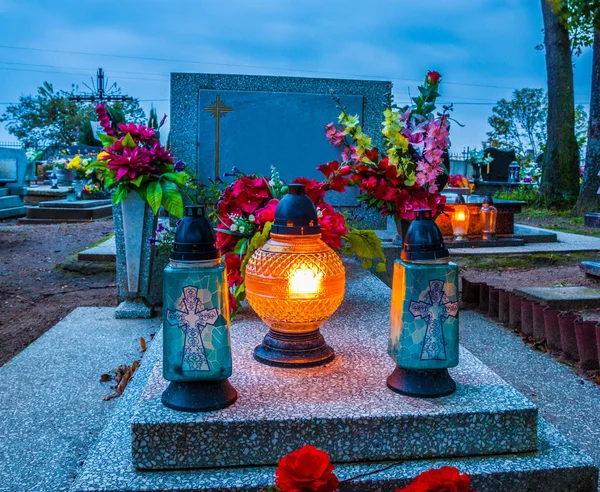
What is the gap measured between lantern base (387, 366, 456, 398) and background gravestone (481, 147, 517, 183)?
1631 centimetres

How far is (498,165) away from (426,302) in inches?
659

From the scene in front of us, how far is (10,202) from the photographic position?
12508 millimetres

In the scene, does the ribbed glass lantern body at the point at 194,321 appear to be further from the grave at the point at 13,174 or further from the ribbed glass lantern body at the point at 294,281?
the grave at the point at 13,174

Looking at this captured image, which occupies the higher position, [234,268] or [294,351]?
[234,268]

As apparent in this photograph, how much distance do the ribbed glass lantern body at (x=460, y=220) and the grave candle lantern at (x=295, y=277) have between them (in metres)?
5.39

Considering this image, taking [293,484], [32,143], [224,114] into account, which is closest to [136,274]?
[224,114]

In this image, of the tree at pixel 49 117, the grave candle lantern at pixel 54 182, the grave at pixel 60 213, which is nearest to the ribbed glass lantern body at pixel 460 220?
the grave at pixel 60 213

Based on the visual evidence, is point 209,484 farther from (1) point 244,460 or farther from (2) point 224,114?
(2) point 224,114

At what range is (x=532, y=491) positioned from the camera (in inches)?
58.4

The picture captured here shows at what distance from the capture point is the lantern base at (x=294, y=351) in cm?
190

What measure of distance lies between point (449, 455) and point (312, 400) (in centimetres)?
38

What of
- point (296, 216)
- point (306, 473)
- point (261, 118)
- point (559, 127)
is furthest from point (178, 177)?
point (559, 127)

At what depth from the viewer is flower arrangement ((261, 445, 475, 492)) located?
0.97 meters

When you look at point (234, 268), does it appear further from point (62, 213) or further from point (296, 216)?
point (62, 213)
